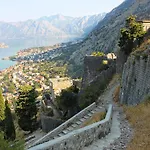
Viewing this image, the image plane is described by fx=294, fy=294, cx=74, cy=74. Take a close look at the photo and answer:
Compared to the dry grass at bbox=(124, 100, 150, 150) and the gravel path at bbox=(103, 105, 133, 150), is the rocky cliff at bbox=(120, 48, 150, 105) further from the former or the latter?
the gravel path at bbox=(103, 105, 133, 150)

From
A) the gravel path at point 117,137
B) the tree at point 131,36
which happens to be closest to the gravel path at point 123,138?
the gravel path at point 117,137

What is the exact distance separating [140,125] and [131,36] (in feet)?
43.9

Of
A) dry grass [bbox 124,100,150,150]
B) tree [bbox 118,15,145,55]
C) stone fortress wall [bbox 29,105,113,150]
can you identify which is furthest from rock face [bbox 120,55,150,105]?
tree [bbox 118,15,145,55]

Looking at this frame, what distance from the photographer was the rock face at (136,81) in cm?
1566

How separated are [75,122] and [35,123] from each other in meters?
12.0

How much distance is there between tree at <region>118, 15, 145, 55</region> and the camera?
2306 cm

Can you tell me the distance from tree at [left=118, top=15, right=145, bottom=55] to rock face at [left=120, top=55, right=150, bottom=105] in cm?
522

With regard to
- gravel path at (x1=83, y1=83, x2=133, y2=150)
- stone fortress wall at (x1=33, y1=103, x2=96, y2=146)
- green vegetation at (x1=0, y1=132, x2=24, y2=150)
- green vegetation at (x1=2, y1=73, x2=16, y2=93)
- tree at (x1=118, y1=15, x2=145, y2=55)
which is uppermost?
tree at (x1=118, y1=15, x2=145, y2=55)

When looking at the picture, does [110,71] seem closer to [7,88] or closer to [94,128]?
[94,128]

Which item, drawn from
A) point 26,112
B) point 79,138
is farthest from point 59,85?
point 79,138

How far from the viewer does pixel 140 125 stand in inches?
447

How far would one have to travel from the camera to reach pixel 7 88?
124625 millimetres

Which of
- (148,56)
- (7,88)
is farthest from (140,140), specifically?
(7,88)

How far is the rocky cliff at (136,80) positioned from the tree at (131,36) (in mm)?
5253
